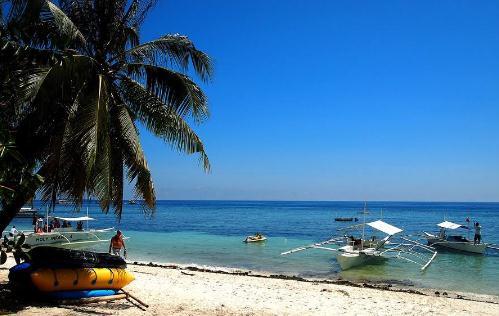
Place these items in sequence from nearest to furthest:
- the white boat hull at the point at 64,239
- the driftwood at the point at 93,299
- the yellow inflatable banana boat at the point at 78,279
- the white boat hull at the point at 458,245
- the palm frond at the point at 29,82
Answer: the palm frond at the point at 29,82
the yellow inflatable banana boat at the point at 78,279
the driftwood at the point at 93,299
the white boat hull at the point at 64,239
the white boat hull at the point at 458,245

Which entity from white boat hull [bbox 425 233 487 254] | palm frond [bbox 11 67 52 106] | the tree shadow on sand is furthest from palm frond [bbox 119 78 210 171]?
white boat hull [bbox 425 233 487 254]

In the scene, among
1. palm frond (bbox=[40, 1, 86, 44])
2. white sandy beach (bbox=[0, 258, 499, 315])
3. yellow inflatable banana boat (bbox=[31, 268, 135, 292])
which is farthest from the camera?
white sandy beach (bbox=[0, 258, 499, 315])

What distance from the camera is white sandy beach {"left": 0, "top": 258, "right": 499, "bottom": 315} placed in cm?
980

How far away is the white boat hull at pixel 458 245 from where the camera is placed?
29.0 metres

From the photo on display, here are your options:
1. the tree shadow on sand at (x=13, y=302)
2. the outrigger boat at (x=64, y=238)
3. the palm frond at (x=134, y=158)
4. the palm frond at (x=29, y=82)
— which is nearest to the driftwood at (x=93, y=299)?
the tree shadow on sand at (x=13, y=302)

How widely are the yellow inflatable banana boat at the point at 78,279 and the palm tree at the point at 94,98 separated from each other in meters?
1.38

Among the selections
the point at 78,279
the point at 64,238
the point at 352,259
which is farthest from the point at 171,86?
the point at 64,238

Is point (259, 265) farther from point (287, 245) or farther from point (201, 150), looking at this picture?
point (201, 150)

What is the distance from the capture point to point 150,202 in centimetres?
964

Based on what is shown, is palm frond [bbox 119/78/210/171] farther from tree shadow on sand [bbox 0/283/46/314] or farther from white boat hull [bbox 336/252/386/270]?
white boat hull [bbox 336/252/386/270]

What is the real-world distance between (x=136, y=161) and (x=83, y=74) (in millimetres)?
1909

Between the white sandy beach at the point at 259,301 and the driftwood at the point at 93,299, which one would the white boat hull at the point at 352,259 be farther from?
the driftwood at the point at 93,299

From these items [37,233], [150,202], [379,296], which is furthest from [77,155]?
[37,233]

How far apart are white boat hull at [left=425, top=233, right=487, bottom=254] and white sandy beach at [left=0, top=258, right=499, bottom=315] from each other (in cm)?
1366
